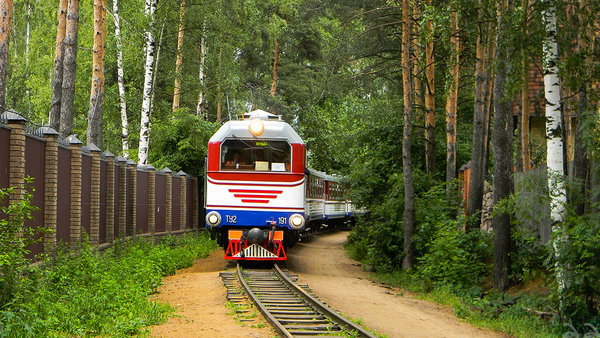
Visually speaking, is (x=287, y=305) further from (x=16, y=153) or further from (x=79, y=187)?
(x=79, y=187)

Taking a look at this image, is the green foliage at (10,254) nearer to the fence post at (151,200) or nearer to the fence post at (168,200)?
the fence post at (151,200)

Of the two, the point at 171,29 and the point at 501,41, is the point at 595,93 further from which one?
the point at 171,29

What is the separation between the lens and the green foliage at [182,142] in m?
30.7

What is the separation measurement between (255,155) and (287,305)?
21.2ft

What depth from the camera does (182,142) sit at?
30562mm

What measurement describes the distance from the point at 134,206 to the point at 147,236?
5.48 ft

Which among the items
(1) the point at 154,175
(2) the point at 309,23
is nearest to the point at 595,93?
(1) the point at 154,175

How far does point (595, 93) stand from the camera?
11.7 metres

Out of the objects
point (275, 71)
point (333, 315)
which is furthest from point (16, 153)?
point (275, 71)

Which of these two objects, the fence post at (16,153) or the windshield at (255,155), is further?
the windshield at (255,155)

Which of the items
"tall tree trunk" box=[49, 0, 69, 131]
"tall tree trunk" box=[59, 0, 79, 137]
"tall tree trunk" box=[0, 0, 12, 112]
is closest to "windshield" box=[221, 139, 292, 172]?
"tall tree trunk" box=[59, 0, 79, 137]

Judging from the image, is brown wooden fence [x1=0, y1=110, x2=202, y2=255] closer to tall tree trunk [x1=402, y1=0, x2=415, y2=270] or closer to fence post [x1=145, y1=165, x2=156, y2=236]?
fence post [x1=145, y1=165, x2=156, y2=236]

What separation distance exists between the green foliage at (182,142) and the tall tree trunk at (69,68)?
36.5 feet

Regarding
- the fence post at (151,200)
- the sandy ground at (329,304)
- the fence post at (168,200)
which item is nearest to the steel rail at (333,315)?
the sandy ground at (329,304)
